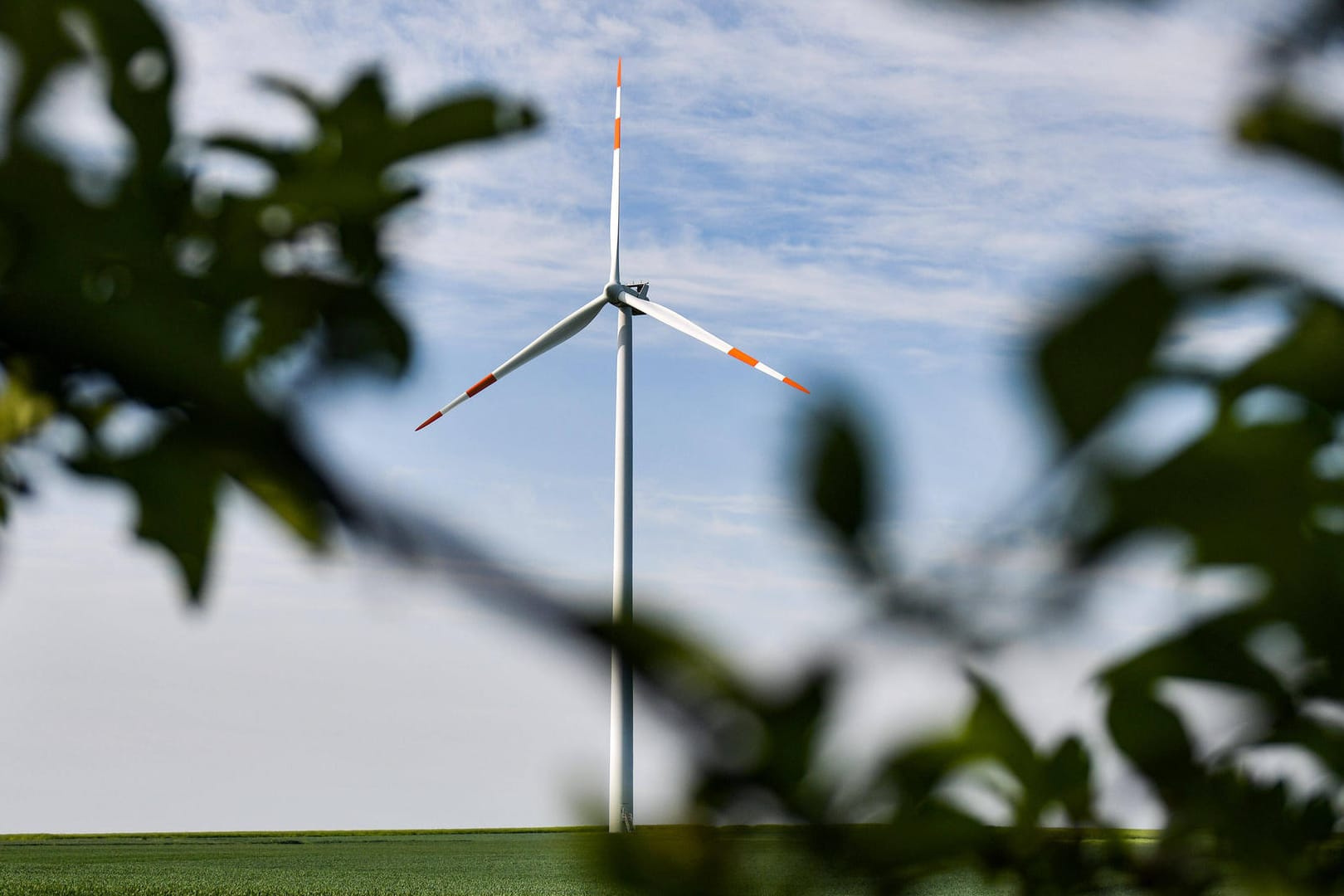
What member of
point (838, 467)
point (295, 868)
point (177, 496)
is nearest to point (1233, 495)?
point (838, 467)

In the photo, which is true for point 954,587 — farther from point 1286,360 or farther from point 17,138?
point 17,138

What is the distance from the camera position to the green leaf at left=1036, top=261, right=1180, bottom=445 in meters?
0.62

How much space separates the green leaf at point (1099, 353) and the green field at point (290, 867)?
14.4 meters

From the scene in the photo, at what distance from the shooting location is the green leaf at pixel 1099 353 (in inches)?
24.3

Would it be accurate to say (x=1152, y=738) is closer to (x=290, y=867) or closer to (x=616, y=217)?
(x=616, y=217)

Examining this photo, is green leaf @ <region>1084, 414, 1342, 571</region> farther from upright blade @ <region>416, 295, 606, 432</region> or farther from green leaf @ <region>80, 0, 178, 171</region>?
upright blade @ <region>416, 295, 606, 432</region>

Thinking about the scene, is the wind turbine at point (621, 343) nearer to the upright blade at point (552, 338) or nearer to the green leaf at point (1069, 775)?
the upright blade at point (552, 338)

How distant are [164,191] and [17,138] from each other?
11cm

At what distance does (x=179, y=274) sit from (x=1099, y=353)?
0.63 metres

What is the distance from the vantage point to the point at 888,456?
59 centimetres

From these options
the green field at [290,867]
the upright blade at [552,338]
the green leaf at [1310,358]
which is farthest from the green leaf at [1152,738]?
the green field at [290,867]

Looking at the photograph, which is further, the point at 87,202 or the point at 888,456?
the point at 87,202

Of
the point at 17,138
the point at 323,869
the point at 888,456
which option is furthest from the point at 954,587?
the point at 323,869

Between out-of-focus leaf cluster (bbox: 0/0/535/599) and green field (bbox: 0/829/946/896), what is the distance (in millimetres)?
14073
